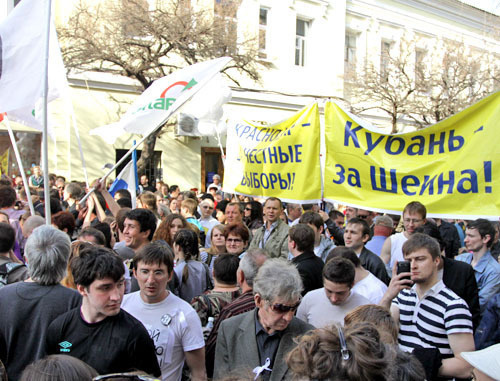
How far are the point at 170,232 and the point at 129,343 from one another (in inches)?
105

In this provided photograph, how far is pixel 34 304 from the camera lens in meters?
2.90

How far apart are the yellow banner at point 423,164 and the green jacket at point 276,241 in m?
1.18

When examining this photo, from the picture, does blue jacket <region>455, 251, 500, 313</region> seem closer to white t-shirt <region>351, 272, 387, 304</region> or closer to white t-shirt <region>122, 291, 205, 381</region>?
white t-shirt <region>351, 272, 387, 304</region>

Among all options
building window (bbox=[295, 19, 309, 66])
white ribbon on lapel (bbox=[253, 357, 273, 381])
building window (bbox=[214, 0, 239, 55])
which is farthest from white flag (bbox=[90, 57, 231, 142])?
building window (bbox=[295, 19, 309, 66])

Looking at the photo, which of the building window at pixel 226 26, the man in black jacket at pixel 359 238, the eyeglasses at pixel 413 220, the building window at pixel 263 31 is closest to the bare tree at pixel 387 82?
the building window at pixel 263 31

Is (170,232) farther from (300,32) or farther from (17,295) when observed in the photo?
(300,32)

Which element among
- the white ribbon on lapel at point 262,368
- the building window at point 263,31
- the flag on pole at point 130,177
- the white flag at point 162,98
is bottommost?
the white ribbon on lapel at point 262,368

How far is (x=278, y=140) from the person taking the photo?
618cm

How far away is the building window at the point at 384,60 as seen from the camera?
65.9 ft

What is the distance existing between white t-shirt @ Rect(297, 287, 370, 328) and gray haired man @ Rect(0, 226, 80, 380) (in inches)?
65.2

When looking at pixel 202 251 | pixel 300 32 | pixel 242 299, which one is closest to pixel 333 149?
pixel 202 251

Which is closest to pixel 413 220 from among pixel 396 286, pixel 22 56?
pixel 396 286

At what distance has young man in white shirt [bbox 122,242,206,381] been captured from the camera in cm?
301

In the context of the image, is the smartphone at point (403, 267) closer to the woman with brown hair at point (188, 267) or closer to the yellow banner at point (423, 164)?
the yellow banner at point (423, 164)
